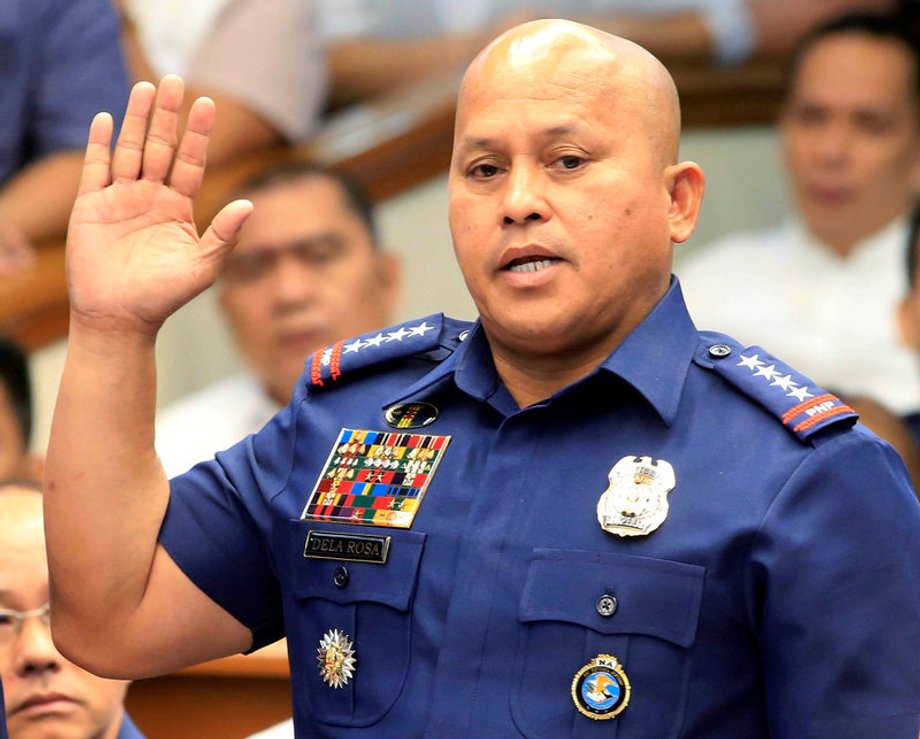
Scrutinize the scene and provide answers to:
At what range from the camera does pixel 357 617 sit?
1419 millimetres

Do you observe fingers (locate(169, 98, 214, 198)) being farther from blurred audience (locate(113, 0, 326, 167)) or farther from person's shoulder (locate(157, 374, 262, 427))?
blurred audience (locate(113, 0, 326, 167))

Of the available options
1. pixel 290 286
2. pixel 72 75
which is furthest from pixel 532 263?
pixel 72 75

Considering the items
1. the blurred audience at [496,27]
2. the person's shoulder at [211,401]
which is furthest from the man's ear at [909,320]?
the person's shoulder at [211,401]

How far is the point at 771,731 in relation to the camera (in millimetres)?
1318

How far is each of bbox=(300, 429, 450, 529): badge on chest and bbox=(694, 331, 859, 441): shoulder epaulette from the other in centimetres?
23

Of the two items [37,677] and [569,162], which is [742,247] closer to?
[37,677]

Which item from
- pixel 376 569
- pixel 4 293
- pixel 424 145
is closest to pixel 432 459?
pixel 376 569

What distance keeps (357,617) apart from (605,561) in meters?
0.21

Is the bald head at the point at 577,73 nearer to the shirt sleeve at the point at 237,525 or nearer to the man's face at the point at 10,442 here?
the shirt sleeve at the point at 237,525

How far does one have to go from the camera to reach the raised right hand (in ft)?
4.71

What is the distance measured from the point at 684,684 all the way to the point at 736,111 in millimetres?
2470

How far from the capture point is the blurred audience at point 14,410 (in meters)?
2.96

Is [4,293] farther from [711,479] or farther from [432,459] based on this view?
[711,479]

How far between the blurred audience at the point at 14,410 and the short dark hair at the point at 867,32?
59.8 inches
